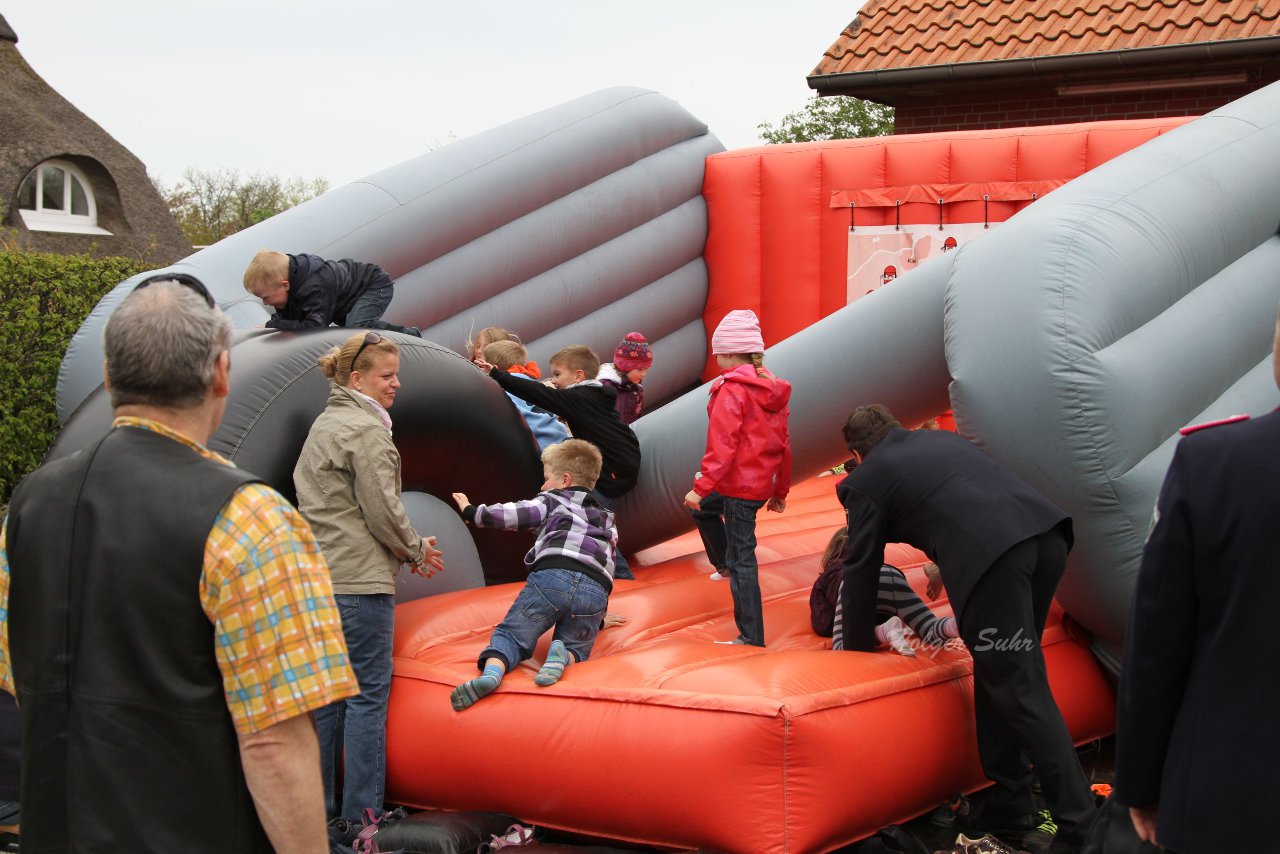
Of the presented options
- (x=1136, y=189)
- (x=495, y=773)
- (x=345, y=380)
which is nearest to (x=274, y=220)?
(x=345, y=380)

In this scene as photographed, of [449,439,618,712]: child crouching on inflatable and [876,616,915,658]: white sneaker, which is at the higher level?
[449,439,618,712]: child crouching on inflatable

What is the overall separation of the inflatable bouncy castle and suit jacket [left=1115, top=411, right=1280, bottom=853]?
121 cm

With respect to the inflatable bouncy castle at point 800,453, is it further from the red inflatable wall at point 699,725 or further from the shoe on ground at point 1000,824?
the shoe on ground at point 1000,824

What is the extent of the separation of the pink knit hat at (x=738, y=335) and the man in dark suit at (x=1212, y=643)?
230 centimetres

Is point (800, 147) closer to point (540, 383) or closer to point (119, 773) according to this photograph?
point (540, 383)

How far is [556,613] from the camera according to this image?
3.52m

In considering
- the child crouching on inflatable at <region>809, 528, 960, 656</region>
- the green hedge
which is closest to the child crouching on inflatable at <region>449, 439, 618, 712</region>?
the child crouching on inflatable at <region>809, 528, 960, 656</region>

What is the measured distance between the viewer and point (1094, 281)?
3564mm

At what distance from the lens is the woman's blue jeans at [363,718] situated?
336 cm

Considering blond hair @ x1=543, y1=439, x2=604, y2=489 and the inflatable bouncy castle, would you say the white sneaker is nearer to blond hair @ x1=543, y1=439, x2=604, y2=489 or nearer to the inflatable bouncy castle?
the inflatable bouncy castle

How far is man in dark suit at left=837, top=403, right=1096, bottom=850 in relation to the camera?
10.2 ft

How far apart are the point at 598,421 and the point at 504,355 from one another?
1.58 ft

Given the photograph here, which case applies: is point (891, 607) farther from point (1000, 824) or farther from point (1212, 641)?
point (1212, 641)

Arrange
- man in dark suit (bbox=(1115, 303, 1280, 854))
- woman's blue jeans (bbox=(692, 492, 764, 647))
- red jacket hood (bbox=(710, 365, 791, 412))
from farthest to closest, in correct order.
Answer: red jacket hood (bbox=(710, 365, 791, 412)), woman's blue jeans (bbox=(692, 492, 764, 647)), man in dark suit (bbox=(1115, 303, 1280, 854))
